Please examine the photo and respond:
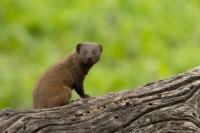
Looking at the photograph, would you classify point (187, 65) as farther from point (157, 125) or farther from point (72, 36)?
point (157, 125)

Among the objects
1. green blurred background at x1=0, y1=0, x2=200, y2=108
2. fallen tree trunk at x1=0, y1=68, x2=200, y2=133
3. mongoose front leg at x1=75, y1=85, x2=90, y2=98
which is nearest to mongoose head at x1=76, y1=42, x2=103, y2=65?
mongoose front leg at x1=75, y1=85, x2=90, y2=98

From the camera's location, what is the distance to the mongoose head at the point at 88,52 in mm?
8062

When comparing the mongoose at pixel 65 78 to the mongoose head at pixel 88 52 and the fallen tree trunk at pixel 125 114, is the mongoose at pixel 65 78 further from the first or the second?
the fallen tree trunk at pixel 125 114

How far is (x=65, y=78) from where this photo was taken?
802cm

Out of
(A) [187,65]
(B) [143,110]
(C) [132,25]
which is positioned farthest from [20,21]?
(B) [143,110]

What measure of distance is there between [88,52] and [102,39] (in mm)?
5233

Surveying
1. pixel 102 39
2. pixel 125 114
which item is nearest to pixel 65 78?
pixel 125 114

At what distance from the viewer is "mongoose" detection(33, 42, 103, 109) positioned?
7705mm

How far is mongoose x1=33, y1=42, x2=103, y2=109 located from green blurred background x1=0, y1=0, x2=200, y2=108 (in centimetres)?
357

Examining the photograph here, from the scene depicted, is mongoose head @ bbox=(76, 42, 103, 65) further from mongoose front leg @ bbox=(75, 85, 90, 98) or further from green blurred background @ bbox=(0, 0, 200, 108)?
green blurred background @ bbox=(0, 0, 200, 108)

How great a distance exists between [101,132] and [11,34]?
20.5ft

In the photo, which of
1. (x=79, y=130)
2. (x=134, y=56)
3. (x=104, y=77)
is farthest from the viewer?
(x=134, y=56)

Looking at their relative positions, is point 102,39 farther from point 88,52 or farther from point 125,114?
point 125,114

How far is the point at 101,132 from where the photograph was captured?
282 inches
